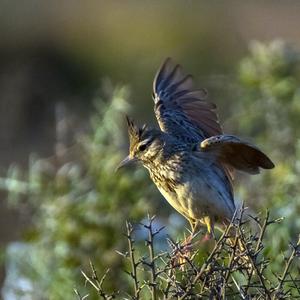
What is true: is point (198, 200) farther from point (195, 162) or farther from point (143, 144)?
point (143, 144)

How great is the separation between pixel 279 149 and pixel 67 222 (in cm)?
158

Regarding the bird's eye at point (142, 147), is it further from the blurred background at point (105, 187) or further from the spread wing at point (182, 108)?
the blurred background at point (105, 187)

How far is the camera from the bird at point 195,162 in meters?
7.07

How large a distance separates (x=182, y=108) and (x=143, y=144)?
914 millimetres

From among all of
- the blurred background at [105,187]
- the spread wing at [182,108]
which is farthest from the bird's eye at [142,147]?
the blurred background at [105,187]

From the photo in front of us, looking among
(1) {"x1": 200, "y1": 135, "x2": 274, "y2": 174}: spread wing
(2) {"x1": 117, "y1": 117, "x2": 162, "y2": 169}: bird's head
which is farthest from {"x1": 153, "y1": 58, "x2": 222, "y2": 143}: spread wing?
(1) {"x1": 200, "y1": 135, "x2": 274, "y2": 174}: spread wing

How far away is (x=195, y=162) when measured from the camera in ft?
23.9

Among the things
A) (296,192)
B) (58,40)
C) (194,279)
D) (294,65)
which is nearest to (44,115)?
(58,40)

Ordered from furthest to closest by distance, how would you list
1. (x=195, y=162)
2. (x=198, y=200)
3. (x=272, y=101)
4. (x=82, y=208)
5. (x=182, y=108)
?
(x=272, y=101)
(x=82, y=208)
(x=182, y=108)
(x=195, y=162)
(x=198, y=200)

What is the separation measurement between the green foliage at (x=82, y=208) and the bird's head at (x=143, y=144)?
124 cm

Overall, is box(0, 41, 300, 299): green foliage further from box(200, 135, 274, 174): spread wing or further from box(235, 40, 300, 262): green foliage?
box(200, 135, 274, 174): spread wing

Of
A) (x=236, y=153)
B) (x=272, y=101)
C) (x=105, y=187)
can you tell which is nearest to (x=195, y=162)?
(x=236, y=153)

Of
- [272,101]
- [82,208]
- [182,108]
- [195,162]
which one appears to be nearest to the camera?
[195,162]

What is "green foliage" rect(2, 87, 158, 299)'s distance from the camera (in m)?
8.72
